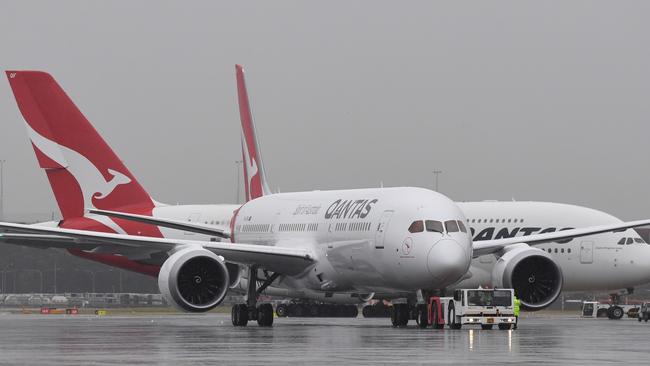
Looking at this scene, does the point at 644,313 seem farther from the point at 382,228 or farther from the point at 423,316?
the point at 382,228

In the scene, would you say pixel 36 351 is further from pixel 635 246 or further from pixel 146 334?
pixel 635 246

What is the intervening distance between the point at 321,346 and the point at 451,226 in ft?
36.8

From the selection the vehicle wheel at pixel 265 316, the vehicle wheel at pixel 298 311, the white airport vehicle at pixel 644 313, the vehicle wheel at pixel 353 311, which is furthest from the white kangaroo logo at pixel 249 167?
the white airport vehicle at pixel 644 313

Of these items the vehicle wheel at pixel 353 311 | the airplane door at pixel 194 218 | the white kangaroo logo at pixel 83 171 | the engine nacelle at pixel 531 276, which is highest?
the white kangaroo logo at pixel 83 171

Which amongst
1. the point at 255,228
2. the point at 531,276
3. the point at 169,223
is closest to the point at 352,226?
the point at 531,276

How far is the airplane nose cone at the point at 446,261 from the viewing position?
4212 centimetres

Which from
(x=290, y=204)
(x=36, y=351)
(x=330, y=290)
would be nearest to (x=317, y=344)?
(x=36, y=351)

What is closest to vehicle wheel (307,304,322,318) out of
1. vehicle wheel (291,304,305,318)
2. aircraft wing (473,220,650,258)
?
vehicle wheel (291,304,305,318)

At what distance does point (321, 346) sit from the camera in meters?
32.9

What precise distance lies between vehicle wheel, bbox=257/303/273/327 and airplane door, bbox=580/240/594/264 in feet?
44.5

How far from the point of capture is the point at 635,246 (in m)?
55.5

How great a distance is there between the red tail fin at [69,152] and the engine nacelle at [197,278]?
1723cm

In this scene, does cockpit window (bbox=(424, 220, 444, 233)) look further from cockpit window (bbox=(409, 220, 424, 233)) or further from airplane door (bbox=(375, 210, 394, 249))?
airplane door (bbox=(375, 210, 394, 249))

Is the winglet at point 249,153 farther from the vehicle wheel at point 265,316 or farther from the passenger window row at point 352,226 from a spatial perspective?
the passenger window row at point 352,226
